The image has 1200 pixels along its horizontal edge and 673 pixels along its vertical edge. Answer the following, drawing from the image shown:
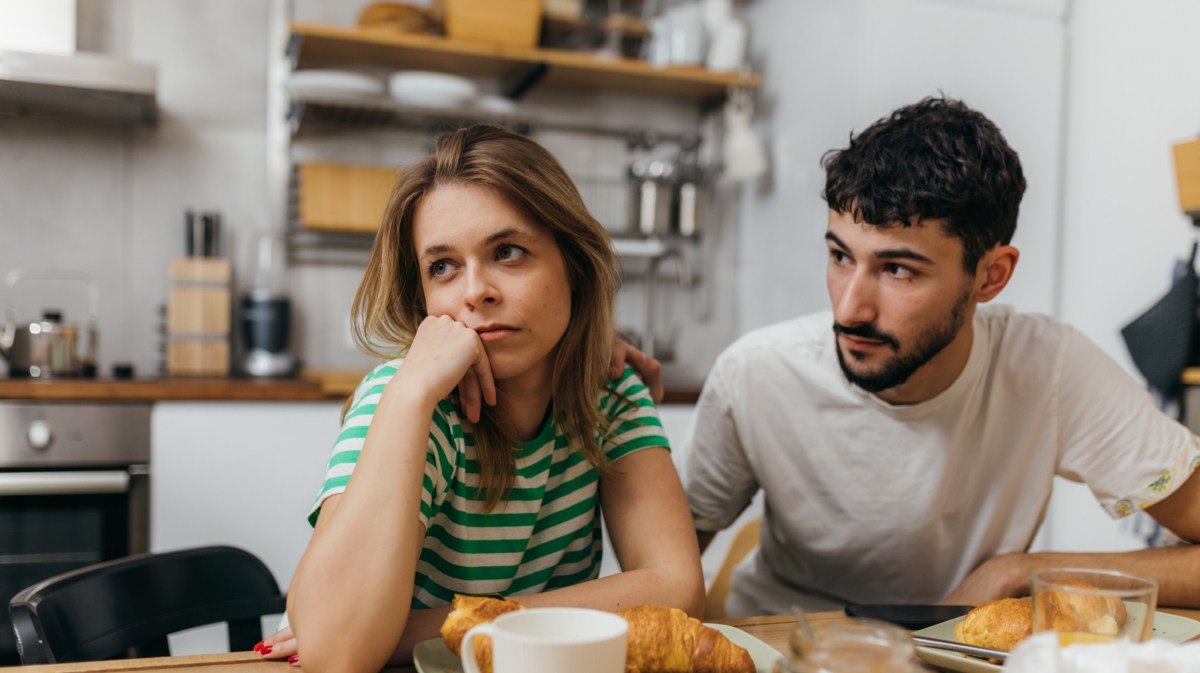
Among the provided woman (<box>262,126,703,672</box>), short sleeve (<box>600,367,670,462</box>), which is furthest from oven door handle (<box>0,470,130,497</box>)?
short sleeve (<box>600,367,670,462</box>)

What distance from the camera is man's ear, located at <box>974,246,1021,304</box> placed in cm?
124

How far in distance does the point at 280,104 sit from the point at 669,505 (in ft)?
6.85

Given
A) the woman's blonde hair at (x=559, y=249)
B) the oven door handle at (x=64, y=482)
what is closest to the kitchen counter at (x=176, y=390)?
the oven door handle at (x=64, y=482)

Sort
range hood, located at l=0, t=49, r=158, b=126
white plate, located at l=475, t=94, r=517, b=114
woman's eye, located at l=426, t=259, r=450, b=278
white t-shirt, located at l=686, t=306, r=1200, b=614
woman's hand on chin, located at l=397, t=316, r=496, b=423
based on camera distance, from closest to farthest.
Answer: woman's hand on chin, located at l=397, t=316, r=496, b=423 < woman's eye, located at l=426, t=259, r=450, b=278 < white t-shirt, located at l=686, t=306, r=1200, b=614 < range hood, located at l=0, t=49, r=158, b=126 < white plate, located at l=475, t=94, r=517, b=114

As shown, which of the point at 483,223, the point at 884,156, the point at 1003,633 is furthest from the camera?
the point at 884,156

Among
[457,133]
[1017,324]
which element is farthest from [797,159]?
[457,133]

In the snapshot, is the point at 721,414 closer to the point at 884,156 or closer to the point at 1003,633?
the point at 884,156

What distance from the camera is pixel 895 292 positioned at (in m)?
1.18

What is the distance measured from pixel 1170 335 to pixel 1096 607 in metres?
1.60

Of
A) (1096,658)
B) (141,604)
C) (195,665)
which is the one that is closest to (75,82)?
(141,604)

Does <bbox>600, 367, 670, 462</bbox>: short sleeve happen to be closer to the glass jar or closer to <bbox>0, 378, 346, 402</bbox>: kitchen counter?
the glass jar

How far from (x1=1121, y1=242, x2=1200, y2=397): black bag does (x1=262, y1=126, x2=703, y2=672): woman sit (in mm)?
1415

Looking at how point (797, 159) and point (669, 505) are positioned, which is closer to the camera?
point (669, 505)

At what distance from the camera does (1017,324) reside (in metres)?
1.38
